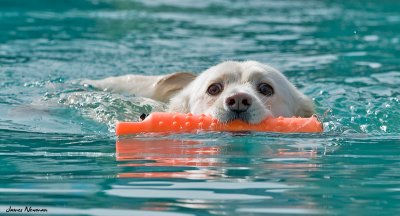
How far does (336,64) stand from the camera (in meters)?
10.8

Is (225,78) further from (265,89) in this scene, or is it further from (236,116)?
(236,116)

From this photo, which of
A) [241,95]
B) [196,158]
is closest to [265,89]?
[241,95]

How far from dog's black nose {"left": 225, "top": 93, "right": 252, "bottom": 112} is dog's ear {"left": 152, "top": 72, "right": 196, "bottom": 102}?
174 cm

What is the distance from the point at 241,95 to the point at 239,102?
0.06 m

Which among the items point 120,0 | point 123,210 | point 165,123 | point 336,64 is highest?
point 120,0

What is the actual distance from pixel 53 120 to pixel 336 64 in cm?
457

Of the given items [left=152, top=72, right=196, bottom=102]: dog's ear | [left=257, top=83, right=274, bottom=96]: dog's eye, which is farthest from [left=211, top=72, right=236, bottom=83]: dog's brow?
[left=152, top=72, right=196, bottom=102]: dog's ear

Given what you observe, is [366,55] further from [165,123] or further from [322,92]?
[165,123]

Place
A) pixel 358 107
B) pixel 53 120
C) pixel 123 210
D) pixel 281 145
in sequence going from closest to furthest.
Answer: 1. pixel 123 210
2. pixel 281 145
3. pixel 53 120
4. pixel 358 107

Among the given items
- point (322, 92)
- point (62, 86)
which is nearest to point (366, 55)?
point (322, 92)

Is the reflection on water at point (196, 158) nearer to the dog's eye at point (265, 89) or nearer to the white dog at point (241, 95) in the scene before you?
the white dog at point (241, 95)

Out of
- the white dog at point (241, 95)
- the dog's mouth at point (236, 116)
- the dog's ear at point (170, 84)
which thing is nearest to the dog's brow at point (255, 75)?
the white dog at point (241, 95)

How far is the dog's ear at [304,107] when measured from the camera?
7.02 m

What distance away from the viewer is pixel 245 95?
19.5 feet
